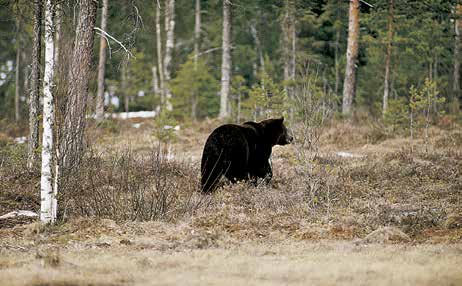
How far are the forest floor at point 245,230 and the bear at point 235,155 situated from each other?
1.21 feet

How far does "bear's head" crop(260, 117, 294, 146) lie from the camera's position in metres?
16.4

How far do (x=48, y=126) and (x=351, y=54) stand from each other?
18987mm

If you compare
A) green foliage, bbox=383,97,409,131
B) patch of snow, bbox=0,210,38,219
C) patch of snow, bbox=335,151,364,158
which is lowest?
patch of snow, bbox=0,210,38,219

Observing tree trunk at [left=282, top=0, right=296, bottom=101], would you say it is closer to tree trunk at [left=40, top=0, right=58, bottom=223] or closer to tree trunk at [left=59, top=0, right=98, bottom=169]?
tree trunk at [left=59, top=0, right=98, bottom=169]

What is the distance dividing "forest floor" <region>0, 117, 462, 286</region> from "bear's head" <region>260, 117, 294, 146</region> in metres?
1.02

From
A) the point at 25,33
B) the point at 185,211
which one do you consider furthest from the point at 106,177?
the point at 25,33

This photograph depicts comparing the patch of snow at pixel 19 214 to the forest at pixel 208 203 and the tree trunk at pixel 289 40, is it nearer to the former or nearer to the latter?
the forest at pixel 208 203

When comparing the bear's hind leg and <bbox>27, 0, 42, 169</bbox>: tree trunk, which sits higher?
<bbox>27, 0, 42, 169</bbox>: tree trunk

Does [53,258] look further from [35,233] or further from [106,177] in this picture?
[106,177]

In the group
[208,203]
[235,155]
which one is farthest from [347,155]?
[208,203]

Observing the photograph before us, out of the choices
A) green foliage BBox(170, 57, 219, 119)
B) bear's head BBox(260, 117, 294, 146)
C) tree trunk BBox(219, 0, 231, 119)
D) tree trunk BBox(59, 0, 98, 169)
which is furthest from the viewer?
green foliage BBox(170, 57, 219, 119)

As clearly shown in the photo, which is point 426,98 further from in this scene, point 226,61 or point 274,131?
point 226,61

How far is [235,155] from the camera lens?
14484 mm

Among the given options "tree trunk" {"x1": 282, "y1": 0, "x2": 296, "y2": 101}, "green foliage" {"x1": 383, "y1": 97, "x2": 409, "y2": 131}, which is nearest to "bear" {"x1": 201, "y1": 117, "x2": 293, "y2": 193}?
"green foliage" {"x1": 383, "y1": 97, "x2": 409, "y2": 131}
